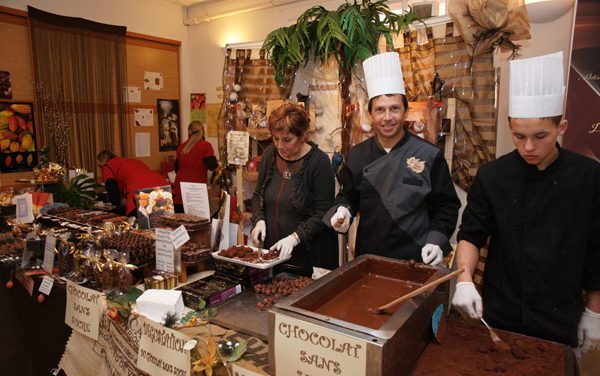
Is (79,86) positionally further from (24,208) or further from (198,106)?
(24,208)

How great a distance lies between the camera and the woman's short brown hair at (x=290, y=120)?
6.73 ft

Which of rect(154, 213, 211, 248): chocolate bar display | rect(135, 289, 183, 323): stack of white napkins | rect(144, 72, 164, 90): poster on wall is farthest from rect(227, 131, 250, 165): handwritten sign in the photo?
rect(144, 72, 164, 90): poster on wall

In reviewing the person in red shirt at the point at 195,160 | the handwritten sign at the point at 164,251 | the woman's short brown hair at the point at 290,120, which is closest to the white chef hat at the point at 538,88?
the woman's short brown hair at the point at 290,120

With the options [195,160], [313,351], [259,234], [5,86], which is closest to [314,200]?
[259,234]

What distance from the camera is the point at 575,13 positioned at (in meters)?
2.67

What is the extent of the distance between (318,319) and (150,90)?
16.9 feet

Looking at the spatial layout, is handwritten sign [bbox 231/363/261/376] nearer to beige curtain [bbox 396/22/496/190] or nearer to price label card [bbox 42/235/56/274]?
price label card [bbox 42/235/56/274]

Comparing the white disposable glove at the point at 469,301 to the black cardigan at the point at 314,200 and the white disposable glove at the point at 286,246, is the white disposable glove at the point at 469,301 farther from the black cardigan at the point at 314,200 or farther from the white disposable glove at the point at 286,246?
the black cardigan at the point at 314,200

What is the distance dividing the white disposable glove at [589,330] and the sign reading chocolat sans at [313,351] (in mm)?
822

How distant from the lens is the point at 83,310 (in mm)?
1654

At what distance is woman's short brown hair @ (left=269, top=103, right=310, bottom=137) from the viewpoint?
2053 millimetres

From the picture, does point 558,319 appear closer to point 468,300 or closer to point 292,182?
point 468,300

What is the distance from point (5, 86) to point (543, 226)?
4.60 meters

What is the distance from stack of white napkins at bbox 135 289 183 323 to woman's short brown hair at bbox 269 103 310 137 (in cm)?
96
